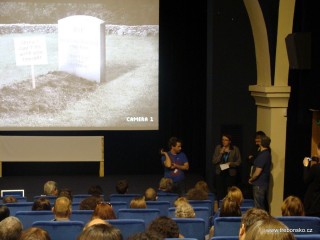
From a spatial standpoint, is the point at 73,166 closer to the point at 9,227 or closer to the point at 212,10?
the point at 212,10

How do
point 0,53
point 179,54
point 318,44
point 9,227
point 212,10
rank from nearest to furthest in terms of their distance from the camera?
point 9,227 < point 318,44 < point 212,10 < point 0,53 < point 179,54

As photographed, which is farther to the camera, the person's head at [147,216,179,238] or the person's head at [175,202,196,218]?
the person's head at [175,202,196,218]

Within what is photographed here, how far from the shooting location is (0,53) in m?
11.4

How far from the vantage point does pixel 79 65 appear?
11367 mm

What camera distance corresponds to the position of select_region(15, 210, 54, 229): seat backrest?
16.9 feet

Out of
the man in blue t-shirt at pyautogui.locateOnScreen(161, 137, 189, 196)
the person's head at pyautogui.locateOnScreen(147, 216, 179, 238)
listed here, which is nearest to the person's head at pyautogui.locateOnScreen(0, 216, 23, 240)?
the person's head at pyautogui.locateOnScreen(147, 216, 179, 238)

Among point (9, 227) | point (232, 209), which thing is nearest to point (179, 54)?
point (232, 209)

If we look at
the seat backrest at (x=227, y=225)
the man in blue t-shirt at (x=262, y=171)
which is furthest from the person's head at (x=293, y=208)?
the man in blue t-shirt at (x=262, y=171)

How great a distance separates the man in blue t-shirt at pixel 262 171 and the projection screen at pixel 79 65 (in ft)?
12.6

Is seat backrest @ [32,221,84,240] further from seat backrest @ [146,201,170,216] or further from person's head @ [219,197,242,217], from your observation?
seat backrest @ [146,201,170,216]

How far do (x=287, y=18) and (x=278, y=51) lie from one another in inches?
21.7

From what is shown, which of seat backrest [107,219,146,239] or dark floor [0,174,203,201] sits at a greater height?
seat backrest [107,219,146,239]

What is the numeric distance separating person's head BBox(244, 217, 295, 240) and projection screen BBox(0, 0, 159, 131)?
9.32 m

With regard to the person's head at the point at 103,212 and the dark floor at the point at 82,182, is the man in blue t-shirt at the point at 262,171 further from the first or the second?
the person's head at the point at 103,212
